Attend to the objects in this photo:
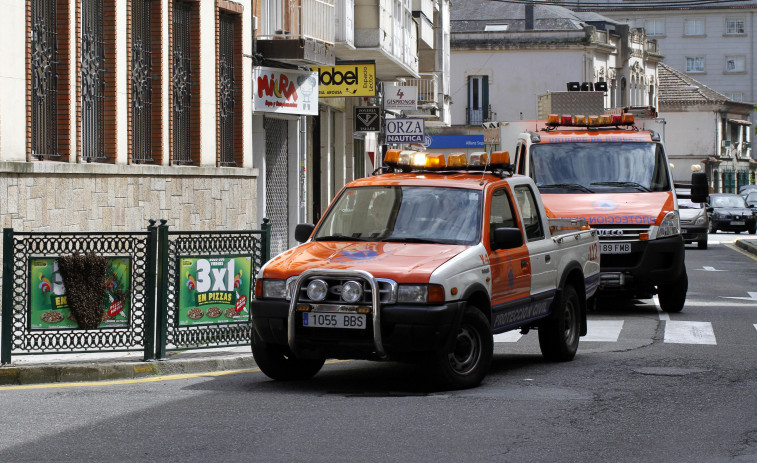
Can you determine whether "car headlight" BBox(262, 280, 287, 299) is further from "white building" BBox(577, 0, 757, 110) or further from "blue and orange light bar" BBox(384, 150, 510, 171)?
"white building" BBox(577, 0, 757, 110)

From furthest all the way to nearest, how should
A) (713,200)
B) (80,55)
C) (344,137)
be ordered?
(713,200)
(344,137)
(80,55)

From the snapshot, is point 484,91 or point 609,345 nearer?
point 609,345

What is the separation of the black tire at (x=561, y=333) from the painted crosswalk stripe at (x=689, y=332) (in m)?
1.90

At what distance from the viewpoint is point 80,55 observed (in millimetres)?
18281

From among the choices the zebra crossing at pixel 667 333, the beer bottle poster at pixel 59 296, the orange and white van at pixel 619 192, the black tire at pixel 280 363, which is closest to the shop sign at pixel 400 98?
the orange and white van at pixel 619 192

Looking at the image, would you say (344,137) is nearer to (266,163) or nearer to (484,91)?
(266,163)

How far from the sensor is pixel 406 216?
423 inches

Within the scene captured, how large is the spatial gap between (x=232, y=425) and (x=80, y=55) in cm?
1097

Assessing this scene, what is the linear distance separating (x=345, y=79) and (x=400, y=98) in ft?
23.1

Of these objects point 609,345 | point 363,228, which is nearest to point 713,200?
point 609,345

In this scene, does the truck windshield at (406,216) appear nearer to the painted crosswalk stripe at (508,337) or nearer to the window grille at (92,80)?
the painted crosswalk stripe at (508,337)

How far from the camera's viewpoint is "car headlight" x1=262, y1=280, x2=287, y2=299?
9.88 meters

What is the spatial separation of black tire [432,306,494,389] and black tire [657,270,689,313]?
7712 millimetres

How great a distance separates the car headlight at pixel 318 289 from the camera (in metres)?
9.62
